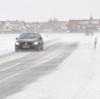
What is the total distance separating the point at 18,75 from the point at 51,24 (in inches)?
4814

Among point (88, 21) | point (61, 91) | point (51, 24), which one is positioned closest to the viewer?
point (61, 91)

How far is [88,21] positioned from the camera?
12644 centimetres

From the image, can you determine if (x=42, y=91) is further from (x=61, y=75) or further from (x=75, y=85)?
(x=61, y=75)

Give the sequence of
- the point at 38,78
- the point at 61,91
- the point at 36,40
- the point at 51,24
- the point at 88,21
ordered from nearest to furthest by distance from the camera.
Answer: the point at 61,91 < the point at 38,78 < the point at 36,40 < the point at 88,21 < the point at 51,24

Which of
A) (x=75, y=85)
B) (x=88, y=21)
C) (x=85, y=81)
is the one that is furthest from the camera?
(x=88, y=21)

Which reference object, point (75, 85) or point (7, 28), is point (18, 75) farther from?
point (7, 28)

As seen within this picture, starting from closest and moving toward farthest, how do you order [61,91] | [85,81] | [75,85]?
1. [61,91]
2. [75,85]
3. [85,81]

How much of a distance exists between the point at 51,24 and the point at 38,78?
123030mm

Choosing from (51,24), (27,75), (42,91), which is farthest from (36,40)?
(51,24)

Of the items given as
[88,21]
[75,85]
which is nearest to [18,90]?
[75,85]

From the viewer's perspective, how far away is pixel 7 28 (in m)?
128

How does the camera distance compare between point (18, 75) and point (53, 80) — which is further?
point (18, 75)

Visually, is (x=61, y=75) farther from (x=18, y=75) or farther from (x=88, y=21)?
(x=88, y=21)

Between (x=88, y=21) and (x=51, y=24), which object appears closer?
(x=88, y=21)
